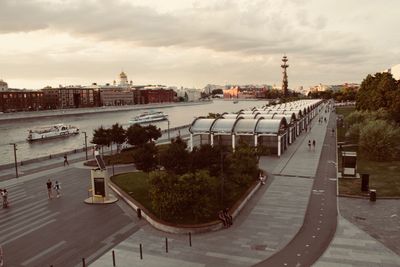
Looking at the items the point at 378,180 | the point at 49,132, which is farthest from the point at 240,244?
the point at 49,132

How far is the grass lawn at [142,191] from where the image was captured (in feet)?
85.1

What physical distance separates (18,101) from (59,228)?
179 m

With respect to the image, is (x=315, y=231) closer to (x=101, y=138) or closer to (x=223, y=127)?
(x=223, y=127)

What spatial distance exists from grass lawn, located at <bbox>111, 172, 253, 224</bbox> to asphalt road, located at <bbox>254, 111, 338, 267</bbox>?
19.3ft

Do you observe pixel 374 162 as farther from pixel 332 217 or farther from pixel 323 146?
pixel 332 217

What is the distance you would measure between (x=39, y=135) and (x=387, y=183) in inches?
3653

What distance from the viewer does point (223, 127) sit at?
5722 centimetres

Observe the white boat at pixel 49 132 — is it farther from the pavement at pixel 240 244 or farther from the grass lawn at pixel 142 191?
the pavement at pixel 240 244

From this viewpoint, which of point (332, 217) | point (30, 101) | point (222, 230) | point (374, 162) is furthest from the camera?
point (30, 101)

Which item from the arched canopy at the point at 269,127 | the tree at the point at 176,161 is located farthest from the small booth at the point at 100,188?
the arched canopy at the point at 269,127

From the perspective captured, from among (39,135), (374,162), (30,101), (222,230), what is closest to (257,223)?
(222,230)

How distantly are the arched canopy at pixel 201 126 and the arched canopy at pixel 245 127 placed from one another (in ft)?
13.7

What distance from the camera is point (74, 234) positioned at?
24.7 m

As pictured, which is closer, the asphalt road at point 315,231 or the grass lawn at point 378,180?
the asphalt road at point 315,231
